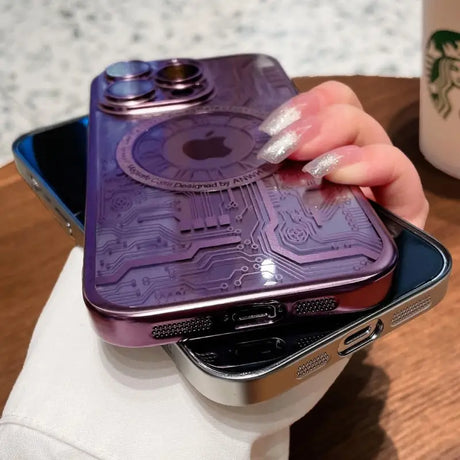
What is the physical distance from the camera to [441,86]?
0.38 meters

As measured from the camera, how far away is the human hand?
0.28 meters

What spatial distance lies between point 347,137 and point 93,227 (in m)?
0.11

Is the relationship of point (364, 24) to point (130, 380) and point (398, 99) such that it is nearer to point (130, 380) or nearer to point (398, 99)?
point (398, 99)

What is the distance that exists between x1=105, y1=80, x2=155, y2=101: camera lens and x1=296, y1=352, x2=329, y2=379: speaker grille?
0.18 m

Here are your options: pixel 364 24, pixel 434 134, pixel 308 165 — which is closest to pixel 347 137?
pixel 308 165

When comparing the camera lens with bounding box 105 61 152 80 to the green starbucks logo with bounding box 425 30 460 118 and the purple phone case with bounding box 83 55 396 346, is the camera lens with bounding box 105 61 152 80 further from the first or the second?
the green starbucks logo with bounding box 425 30 460 118

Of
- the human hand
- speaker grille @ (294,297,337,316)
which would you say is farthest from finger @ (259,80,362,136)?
speaker grille @ (294,297,337,316)

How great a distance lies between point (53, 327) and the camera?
283 mm

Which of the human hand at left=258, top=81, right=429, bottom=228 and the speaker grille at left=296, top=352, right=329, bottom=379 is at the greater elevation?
the human hand at left=258, top=81, right=429, bottom=228

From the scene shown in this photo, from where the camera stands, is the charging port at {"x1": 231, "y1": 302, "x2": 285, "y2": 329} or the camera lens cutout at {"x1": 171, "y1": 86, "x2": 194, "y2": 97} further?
the camera lens cutout at {"x1": 171, "y1": 86, "x2": 194, "y2": 97}

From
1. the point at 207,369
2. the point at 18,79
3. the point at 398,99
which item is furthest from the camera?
the point at 18,79

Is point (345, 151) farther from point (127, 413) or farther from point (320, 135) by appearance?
point (127, 413)

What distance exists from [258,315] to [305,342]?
2cm

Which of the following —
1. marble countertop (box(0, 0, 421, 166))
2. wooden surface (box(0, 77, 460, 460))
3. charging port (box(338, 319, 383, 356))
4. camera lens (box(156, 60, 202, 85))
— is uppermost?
camera lens (box(156, 60, 202, 85))
